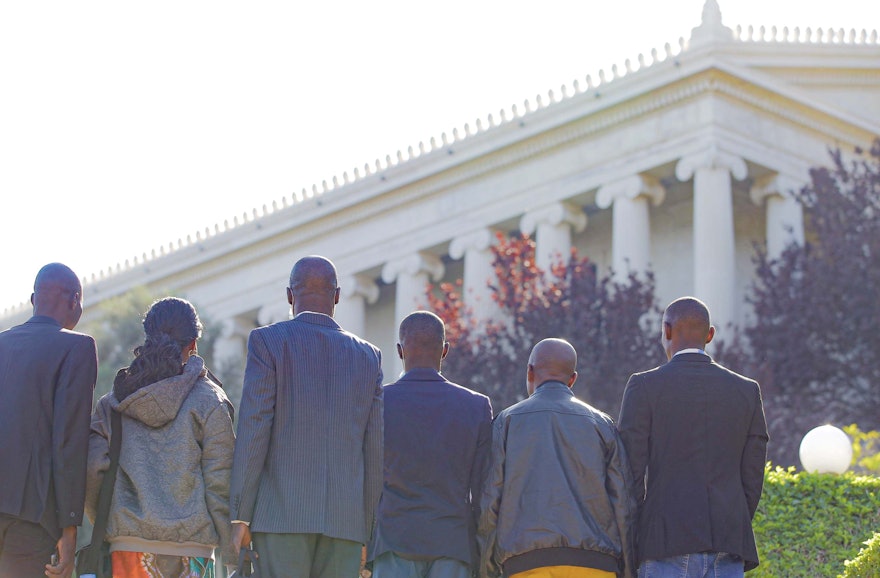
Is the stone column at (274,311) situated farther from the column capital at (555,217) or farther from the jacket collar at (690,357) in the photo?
the jacket collar at (690,357)

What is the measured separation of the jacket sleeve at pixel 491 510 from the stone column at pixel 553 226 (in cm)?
2714

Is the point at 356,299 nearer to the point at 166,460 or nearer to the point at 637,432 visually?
the point at 637,432

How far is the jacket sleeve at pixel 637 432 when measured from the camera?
809 cm

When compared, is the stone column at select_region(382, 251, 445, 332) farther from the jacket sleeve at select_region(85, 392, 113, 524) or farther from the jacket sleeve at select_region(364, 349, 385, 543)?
the jacket sleeve at select_region(85, 392, 113, 524)

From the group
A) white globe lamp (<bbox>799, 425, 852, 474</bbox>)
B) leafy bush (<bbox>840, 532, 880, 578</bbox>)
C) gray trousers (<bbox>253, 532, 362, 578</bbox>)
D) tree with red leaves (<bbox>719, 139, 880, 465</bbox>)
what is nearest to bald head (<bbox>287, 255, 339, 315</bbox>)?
gray trousers (<bbox>253, 532, 362, 578</bbox>)

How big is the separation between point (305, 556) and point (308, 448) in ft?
1.63

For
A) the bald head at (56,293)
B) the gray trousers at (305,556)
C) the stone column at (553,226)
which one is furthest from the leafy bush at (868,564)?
the stone column at (553,226)

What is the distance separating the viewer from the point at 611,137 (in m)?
35.0

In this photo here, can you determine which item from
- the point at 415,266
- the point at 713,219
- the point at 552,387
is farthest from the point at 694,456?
the point at 415,266

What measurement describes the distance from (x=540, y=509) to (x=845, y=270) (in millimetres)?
22334

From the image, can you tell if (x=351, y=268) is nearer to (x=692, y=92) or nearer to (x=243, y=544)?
(x=692, y=92)

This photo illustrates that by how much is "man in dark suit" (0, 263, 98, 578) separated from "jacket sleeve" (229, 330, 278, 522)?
73 centimetres

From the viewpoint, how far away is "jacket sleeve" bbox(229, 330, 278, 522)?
7363 mm

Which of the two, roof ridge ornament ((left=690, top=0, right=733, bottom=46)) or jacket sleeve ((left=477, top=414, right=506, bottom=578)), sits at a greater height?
roof ridge ornament ((left=690, top=0, right=733, bottom=46))
